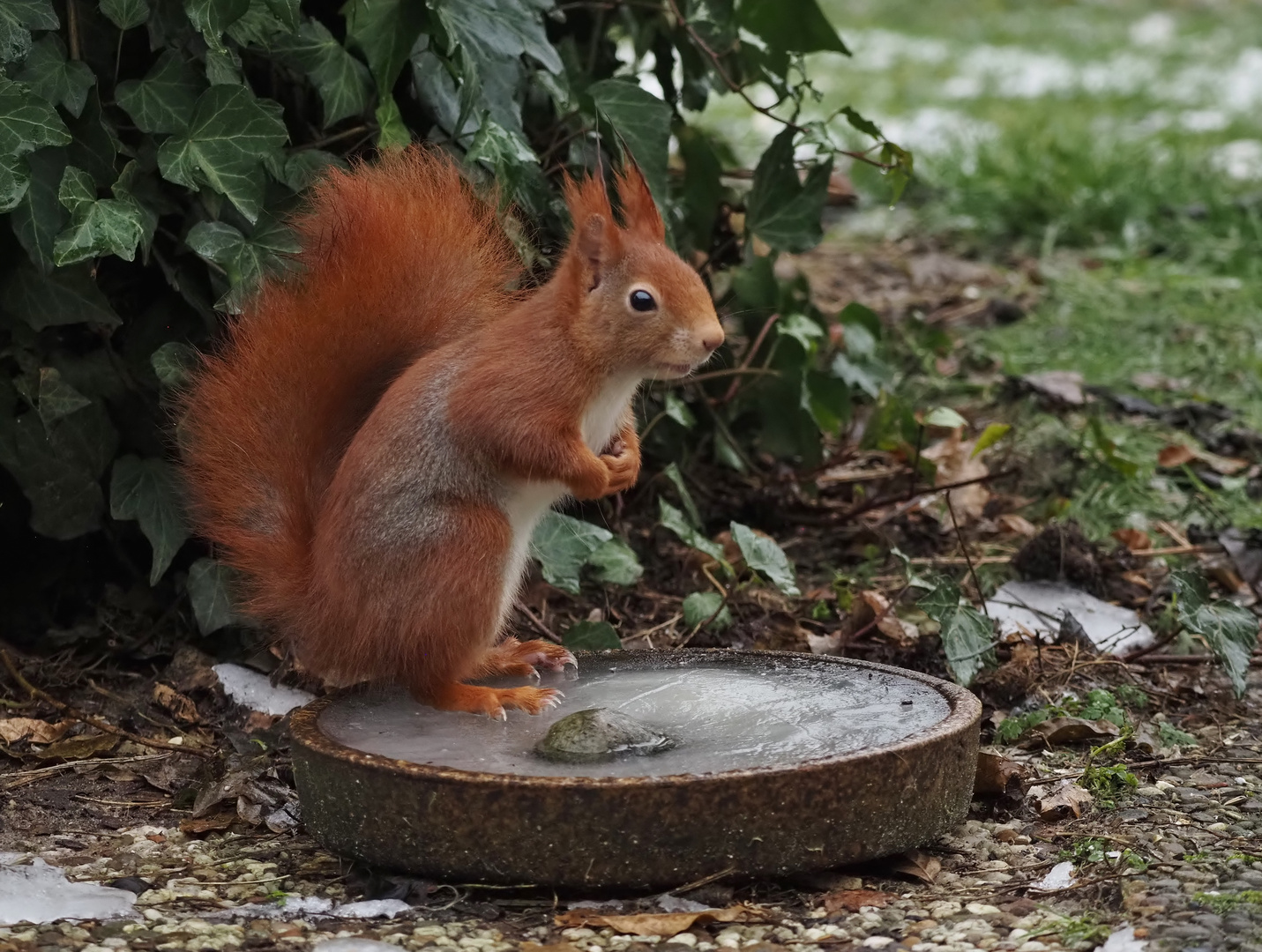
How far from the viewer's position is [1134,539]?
3344mm

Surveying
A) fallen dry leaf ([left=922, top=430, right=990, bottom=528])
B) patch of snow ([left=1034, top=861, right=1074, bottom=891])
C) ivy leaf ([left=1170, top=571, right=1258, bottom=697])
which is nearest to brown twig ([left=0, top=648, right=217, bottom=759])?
patch of snow ([left=1034, top=861, right=1074, bottom=891])

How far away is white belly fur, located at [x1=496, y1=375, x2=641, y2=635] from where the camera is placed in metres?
2.15

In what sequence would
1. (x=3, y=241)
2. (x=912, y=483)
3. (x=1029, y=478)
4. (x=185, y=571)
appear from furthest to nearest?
(x=1029, y=478)
(x=912, y=483)
(x=185, y=571)
(x=3, y=241)

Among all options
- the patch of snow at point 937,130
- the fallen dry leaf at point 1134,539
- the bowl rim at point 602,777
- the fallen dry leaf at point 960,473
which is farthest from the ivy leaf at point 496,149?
the patch of snow at point 937,130

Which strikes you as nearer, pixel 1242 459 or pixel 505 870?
pixel 505 870

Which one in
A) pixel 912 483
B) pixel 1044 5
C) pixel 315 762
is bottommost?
pixel 315 762

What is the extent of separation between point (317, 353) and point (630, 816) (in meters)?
0.80

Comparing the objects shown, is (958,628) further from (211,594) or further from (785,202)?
(211,594)

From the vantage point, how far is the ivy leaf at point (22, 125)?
2240mm

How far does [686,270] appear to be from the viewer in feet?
6.94

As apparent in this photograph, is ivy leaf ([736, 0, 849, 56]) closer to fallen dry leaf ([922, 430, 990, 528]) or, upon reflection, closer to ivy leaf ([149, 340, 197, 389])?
fallen dry leaf ([922, 430, 990, 528])

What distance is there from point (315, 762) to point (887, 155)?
1.61 metres

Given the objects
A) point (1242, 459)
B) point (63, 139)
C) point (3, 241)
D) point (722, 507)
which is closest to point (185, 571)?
point (3, 241)

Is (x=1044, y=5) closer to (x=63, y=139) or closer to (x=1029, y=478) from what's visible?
(x=1029, y=478)
